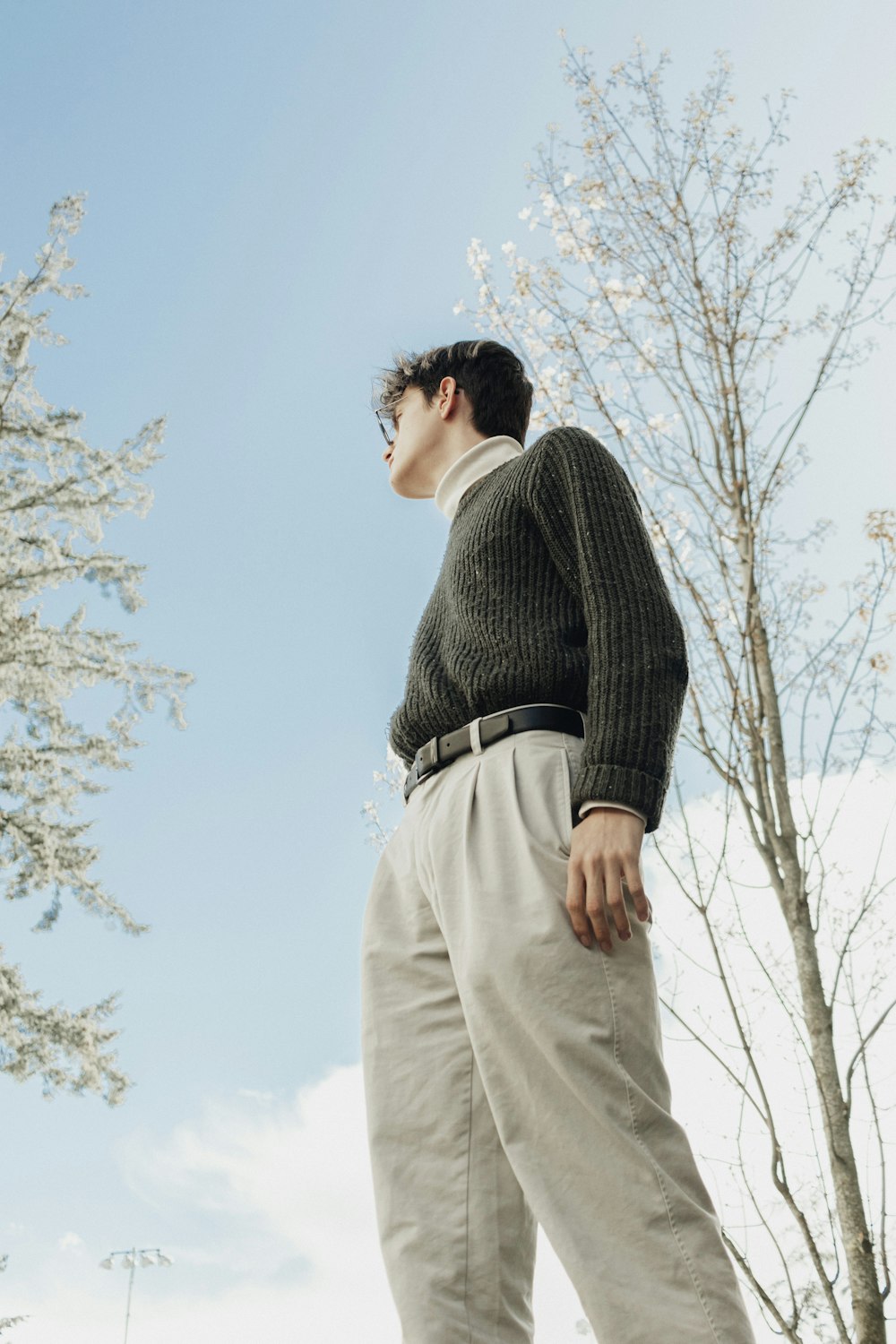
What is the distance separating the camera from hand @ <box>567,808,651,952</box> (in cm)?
107

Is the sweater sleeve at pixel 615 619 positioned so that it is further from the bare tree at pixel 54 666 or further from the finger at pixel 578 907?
the bare tree at pixel 54 666

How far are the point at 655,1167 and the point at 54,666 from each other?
694cm

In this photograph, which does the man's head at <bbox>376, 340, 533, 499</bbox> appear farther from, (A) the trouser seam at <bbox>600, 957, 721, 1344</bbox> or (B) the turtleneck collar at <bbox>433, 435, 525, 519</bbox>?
(A) the trouser seam at <bbox>600, 957, 721, 1344</bbox>

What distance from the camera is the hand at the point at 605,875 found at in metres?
1.07

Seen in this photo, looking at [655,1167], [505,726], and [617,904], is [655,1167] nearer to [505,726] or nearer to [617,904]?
[617,904]

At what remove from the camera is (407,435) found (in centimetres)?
180

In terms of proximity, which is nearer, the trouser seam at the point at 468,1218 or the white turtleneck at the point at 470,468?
the trouser seam at the point at 468,1218

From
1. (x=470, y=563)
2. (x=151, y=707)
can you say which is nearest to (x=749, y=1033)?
(x=470, y=563)

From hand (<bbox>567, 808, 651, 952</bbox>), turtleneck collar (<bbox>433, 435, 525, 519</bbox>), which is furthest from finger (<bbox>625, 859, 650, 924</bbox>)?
turtleneck collar (<bbox>433, 435, 525, 519</bbox>)

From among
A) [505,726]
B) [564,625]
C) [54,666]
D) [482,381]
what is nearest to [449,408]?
[482,381]

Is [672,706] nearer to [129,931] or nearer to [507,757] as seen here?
[507,757]

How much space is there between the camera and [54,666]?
7273 millimetres

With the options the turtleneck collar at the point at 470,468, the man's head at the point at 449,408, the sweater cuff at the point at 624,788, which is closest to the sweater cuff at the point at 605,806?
the sweater cuff at the point at 624,788

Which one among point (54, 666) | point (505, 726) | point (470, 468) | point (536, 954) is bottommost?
point (536, 954)
